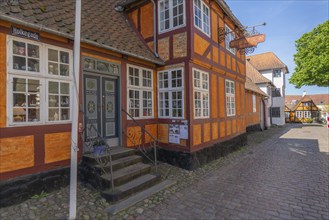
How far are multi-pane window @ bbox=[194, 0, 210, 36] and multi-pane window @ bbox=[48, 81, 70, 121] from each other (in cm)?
473

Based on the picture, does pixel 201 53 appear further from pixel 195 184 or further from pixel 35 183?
pixel 35 183

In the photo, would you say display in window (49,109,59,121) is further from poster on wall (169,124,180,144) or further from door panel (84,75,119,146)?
poster on wall (169,124,180,144)

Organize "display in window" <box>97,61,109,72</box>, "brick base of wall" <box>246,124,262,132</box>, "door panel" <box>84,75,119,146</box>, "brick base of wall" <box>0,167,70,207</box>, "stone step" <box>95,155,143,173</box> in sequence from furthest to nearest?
"brick base of wall" <box>246,124,262,132</box>
"display in window" <box>97,61,109,72</box>
"door panel" <box>84,75,119,146</box>
"stone step" <box>95,155,143,173</box>
"brick base of wall" <box>0,167,70,207</box>

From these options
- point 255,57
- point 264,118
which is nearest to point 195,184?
point 264,118

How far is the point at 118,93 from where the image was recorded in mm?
6344

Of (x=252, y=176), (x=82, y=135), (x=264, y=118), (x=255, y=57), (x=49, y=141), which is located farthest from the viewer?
(x=255, y=57)

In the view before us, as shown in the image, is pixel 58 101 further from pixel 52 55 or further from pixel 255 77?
pixel 255 77

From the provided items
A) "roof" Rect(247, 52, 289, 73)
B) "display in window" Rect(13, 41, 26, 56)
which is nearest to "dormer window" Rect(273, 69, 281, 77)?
"roof" Rect(247, 52, 289, 73)

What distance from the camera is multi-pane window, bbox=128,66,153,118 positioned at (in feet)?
21.9

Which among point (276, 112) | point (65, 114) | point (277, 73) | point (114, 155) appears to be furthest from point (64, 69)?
point (277, 73)

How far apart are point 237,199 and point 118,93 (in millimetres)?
4357

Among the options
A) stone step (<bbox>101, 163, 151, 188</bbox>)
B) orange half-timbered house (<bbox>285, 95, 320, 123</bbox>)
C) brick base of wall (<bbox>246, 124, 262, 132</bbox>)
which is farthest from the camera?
orange half-timbered house (<bbox>285, 95, 320, 123</bbox>)

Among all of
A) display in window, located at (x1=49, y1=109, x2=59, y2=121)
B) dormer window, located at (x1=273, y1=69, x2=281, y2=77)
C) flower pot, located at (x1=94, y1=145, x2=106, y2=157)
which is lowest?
flower pot, located at (x1=94, y1=145, x2=106, y2=157)

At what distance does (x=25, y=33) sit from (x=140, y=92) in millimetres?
3565
